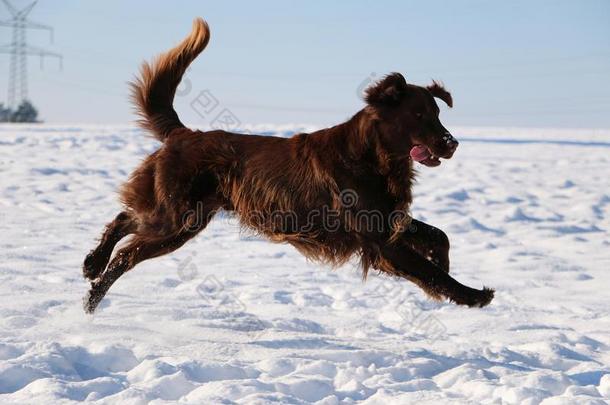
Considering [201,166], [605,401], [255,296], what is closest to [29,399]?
[201,166]

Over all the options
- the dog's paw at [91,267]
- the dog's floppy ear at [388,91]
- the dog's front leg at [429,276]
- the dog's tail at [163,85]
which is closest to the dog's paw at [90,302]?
the dog's paw at [91,267]

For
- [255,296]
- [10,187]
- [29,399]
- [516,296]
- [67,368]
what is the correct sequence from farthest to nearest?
1. [10,187]
2. [516,296]
3. [255,296]
4. [67,368]
5. [29,399]

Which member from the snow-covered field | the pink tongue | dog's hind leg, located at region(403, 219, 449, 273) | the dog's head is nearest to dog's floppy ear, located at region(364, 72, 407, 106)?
the dog's head

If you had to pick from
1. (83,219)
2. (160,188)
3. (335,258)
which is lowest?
(83,219)

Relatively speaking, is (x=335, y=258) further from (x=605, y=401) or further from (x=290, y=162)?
(x=605, y=401)

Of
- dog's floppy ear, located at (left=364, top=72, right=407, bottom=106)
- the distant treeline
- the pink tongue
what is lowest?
the distant treeline

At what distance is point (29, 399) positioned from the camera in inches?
119

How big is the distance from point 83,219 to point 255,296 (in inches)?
162

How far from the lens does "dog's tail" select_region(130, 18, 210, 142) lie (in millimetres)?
4887

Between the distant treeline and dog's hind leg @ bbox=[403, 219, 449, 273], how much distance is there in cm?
3105

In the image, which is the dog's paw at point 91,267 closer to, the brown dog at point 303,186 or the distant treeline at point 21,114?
the brown dog at point 303,186

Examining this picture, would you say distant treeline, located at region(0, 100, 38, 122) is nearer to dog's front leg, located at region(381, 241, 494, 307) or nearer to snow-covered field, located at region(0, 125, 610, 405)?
snow-covered field, located at region(0, 125, 610, 405)

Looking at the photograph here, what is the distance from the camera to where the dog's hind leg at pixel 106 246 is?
15.7ft

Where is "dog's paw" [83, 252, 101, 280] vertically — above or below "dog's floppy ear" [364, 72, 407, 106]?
below
